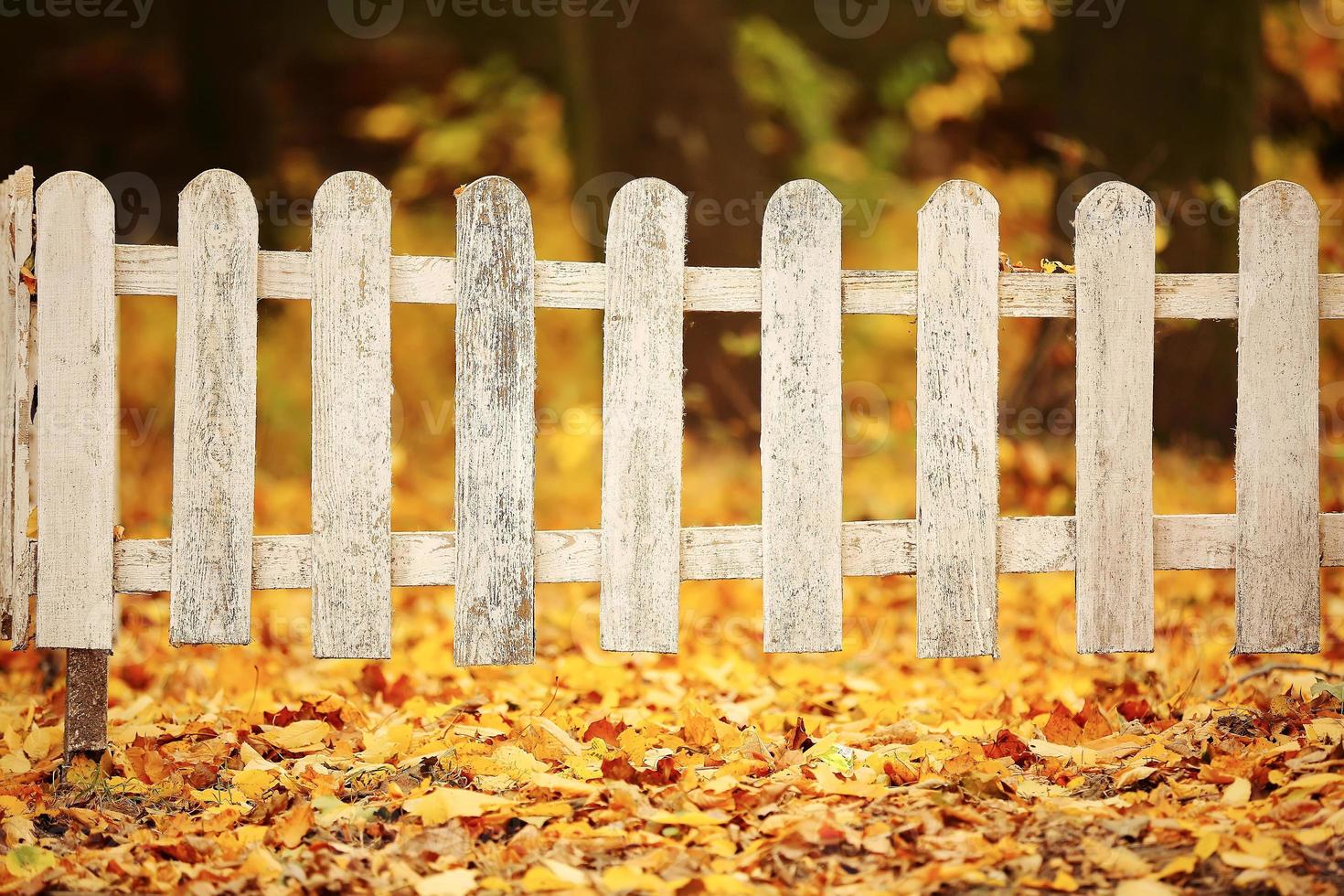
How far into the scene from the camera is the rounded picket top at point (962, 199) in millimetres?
3131

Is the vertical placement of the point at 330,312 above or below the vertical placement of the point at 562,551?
above

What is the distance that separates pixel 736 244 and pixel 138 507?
12.4 feet

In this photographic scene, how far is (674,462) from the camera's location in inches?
122

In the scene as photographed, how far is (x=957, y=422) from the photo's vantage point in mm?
3150

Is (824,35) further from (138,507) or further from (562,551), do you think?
(562,551)

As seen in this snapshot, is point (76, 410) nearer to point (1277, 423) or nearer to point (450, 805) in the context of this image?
point (450, 805)

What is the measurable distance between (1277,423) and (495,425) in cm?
215

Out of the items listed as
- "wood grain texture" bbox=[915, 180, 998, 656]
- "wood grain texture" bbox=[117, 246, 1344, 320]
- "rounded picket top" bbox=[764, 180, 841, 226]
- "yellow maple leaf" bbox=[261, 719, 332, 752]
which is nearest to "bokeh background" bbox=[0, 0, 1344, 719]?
"yellow maple leaf" bbox=[261, 719, 332, 752]

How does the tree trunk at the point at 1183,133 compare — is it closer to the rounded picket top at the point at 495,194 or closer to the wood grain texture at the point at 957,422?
the wood grain texture at the point at 957,422

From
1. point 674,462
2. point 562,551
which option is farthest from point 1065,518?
point 562,551
